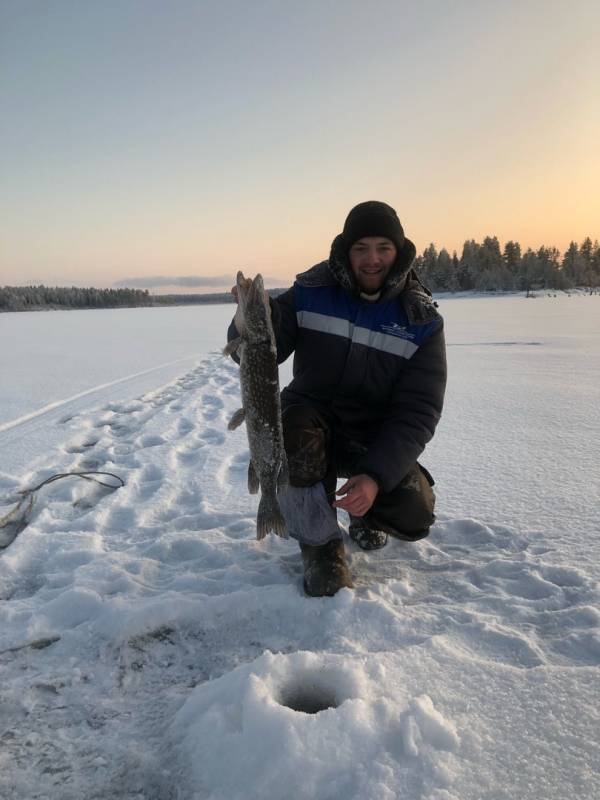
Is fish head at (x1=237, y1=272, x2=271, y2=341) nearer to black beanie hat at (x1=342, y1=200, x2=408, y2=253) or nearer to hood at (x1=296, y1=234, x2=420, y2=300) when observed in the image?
hood at (x1=296, y1=234, x2=420, y2=300)

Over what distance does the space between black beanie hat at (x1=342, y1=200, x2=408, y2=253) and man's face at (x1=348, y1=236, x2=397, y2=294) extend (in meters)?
0.03

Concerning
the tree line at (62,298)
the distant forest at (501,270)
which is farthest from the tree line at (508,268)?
the tree line at (62,298)

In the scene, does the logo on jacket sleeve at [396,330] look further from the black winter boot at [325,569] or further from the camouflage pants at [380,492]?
the black winter boot at [325,569]

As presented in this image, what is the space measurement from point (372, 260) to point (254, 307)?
0.84m

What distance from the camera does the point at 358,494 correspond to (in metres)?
2.38

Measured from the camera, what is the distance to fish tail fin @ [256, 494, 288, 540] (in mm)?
2559

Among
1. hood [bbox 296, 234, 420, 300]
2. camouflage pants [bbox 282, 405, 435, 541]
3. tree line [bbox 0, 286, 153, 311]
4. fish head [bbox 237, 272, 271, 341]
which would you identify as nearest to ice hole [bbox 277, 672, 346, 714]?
camouflage pants [bbox 282, 405, 435, 541]

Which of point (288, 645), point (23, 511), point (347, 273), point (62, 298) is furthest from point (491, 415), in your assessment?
point (62, 298)

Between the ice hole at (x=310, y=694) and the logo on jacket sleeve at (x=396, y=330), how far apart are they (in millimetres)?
1784

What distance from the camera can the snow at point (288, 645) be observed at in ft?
4.70

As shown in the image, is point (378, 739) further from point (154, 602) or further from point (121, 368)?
point (121, 368)

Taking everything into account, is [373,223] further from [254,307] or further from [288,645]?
[288,645]

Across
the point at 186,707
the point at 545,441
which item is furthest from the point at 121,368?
the point at 186,707

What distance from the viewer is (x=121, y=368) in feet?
35.3
